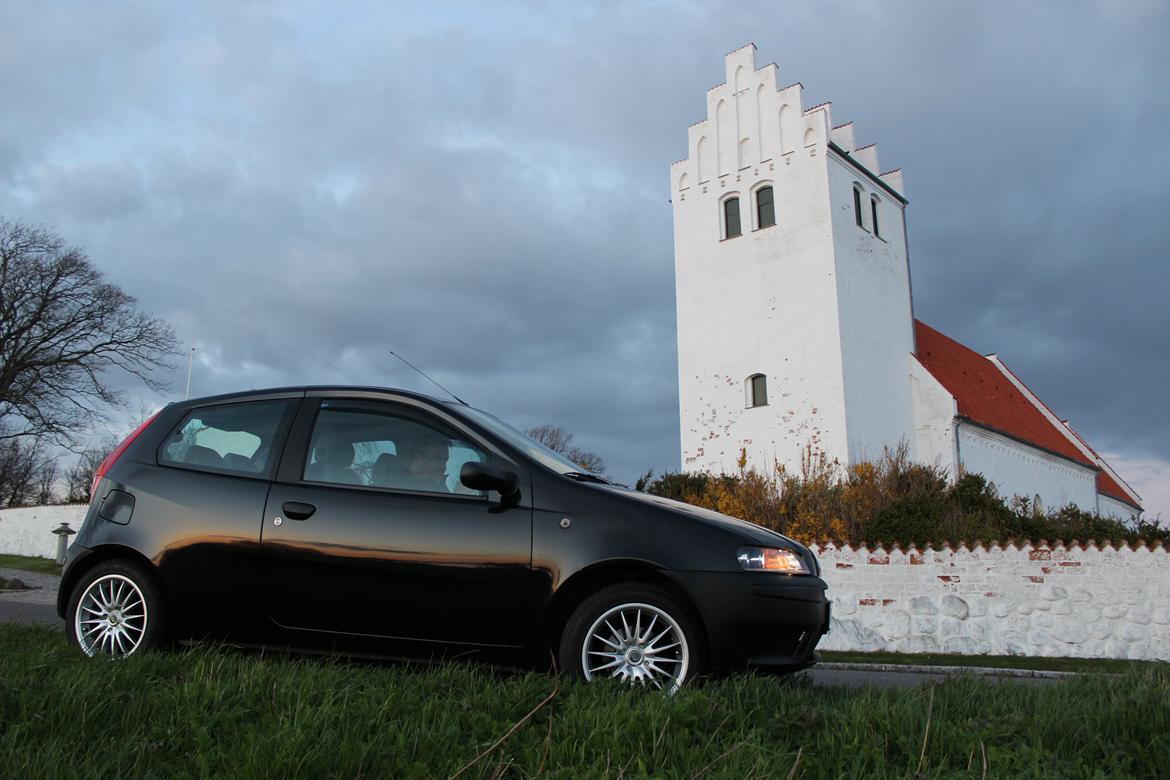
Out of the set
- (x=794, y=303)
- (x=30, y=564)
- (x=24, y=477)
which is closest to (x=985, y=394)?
(x=794, y=303)

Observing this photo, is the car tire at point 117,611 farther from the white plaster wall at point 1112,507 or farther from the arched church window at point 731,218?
the white plaster wall at point 1112,507

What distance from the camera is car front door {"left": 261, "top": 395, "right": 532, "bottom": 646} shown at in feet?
14.7

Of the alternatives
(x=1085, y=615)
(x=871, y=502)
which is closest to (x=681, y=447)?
(x=871, y=502)

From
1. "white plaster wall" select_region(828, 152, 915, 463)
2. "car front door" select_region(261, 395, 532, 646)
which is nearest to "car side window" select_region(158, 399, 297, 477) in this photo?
"car front door" select_region(261, 395, 532, 646)

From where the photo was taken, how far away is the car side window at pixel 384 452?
4.84 metres

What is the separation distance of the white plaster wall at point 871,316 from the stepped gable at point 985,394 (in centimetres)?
202

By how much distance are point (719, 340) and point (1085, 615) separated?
1936cm

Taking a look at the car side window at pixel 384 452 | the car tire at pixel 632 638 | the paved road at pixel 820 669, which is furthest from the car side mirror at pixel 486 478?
Result: the paved road at pixel 820 669

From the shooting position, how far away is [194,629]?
15.9 ft

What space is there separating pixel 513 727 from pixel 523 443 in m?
2.12

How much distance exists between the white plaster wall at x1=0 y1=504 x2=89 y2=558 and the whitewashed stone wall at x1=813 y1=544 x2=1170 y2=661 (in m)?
26.2

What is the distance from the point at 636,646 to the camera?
4.27 meters

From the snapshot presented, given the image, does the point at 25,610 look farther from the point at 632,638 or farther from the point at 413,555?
the point at 632,638

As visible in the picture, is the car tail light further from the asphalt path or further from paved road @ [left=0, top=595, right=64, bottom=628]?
paved road @ [left=0, top=595, right=64, bottom=628]
